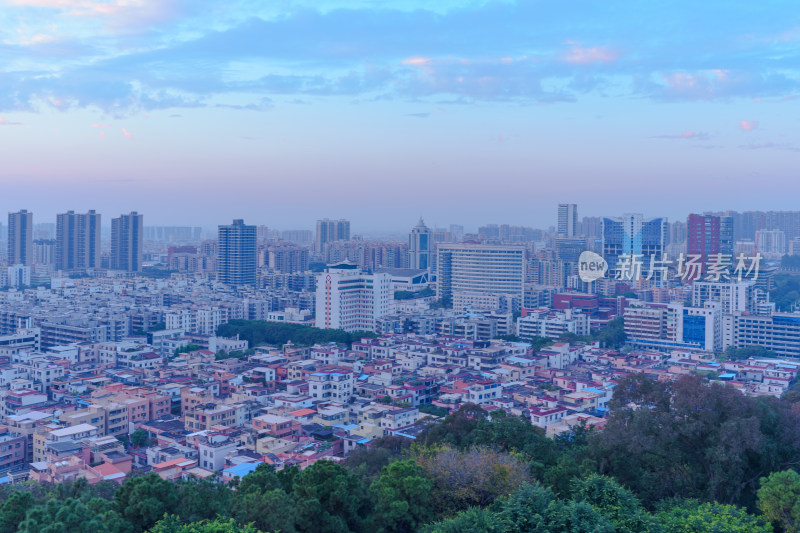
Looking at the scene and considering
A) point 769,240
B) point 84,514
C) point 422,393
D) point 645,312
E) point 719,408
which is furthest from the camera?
point 769,240

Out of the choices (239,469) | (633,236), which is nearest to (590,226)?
(633,236)

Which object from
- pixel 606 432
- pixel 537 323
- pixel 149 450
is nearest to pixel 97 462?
pixel 149 450

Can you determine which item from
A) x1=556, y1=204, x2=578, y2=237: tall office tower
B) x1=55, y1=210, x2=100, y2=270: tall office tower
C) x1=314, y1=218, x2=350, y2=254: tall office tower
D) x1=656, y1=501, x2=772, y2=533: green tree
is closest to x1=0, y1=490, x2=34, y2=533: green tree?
x1=656, y1=501, x2=772, y2=533: green tree

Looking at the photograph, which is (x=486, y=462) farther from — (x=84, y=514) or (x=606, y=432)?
(x=84, y=514)

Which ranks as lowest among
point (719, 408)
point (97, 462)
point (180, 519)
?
point (97, 462)

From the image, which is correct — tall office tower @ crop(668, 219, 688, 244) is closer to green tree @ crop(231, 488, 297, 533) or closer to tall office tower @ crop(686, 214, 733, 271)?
tall office tower @ crop(686, 214, 733, 271)

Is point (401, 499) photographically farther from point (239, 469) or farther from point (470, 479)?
point (239, 469)

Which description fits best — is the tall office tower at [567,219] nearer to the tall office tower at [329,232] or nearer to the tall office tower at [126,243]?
the tall office tower at [329,232]
